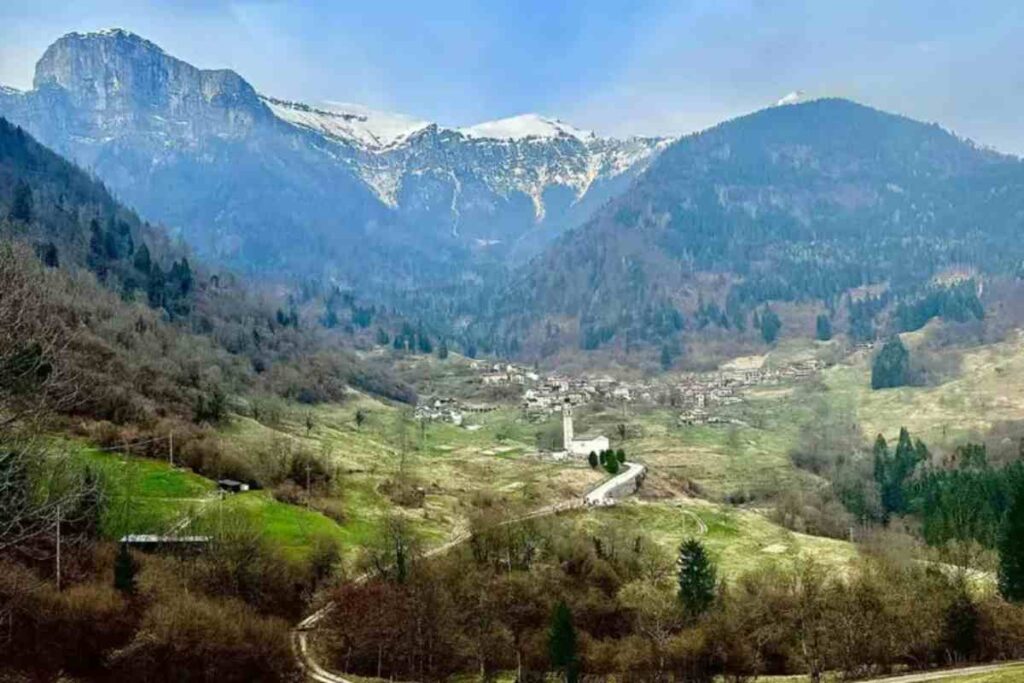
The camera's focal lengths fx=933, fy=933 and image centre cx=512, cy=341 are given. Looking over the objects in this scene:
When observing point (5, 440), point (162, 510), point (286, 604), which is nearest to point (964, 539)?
point (286, 604)

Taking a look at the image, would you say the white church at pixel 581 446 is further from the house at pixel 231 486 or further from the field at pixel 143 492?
the field at pixel 143 492

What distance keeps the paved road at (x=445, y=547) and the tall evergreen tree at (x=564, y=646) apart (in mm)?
16677

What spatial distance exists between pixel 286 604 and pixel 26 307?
64.0 m

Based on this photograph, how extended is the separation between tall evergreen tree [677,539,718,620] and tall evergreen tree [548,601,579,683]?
12682mm

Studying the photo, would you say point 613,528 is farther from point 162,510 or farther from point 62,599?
point 62,599

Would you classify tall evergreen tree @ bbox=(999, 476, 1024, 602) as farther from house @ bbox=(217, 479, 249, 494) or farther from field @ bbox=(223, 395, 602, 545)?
house @ bbox=(217, 479, 249, 494)

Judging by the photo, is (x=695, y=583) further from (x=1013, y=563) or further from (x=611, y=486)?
(x=611, y=486)

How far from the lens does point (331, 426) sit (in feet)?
612

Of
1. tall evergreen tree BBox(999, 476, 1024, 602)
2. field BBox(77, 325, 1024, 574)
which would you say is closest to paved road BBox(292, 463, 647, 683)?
field BBox(77, 325, 1024, 574)

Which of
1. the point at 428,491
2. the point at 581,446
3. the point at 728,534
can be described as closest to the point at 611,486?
the point at 728,534

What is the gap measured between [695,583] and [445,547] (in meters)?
30.5

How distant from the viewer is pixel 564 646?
74.8 metres

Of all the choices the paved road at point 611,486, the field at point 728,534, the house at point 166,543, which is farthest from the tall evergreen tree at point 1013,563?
the house at point 166,543

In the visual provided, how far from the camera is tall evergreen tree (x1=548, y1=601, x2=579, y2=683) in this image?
2933 inches
